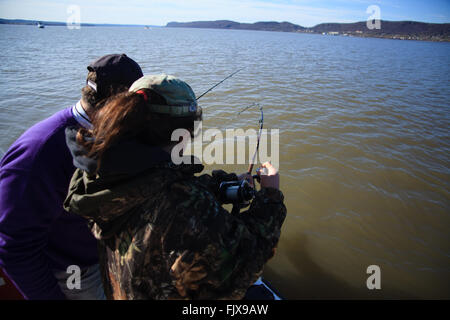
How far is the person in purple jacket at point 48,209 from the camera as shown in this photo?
4.09 feet

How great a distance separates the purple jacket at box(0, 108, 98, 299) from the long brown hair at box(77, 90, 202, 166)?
0.37m

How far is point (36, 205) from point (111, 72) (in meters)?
0.95

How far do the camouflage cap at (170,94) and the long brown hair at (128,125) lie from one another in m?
0.02

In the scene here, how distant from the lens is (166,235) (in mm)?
1050

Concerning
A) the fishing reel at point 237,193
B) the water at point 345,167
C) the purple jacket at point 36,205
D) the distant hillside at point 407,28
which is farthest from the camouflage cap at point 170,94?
the distant hillside at point 407,28

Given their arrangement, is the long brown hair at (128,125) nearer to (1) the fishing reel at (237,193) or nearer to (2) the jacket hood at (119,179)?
(2) the jacket hood at (119,179)

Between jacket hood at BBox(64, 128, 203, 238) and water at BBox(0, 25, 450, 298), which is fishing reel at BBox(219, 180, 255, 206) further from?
water at BBox(0, 25, 450, 298)

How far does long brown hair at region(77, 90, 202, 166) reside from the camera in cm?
101

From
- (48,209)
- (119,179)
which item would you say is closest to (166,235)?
(119,179)

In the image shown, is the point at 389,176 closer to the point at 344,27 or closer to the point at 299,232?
the point at 299,232

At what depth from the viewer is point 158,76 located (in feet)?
3.94
